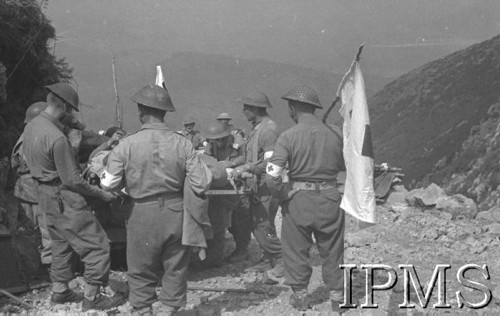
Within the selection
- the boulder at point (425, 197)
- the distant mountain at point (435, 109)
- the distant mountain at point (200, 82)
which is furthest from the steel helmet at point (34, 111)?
the distant mountain at point (200, 82)

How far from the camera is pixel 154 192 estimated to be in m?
4.58

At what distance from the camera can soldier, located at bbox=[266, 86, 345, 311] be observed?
531 centimetres

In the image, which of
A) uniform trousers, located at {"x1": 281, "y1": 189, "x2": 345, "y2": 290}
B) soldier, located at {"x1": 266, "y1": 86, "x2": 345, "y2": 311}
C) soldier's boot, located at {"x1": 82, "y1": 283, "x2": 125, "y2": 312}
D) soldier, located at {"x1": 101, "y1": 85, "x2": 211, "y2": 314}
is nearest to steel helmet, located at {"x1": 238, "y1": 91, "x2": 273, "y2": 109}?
soldier, located at {"x1": 266, "y1": 86, "x2": 345, "y2": 311}

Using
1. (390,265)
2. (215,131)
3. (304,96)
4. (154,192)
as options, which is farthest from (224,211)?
(390,265)

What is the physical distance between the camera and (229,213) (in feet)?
22.3

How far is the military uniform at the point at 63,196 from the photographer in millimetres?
5023

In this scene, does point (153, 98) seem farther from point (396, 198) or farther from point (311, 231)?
point (396, 198)

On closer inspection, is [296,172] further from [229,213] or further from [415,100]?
[415,100]

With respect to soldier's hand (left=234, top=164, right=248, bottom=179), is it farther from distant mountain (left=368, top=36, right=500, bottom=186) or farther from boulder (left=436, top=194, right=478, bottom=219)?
distant mountain (left=368, top=36, right=500, bottom=186)

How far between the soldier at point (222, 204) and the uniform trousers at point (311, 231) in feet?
3.92

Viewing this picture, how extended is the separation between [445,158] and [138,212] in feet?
65.4

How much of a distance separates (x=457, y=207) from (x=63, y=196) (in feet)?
25.6

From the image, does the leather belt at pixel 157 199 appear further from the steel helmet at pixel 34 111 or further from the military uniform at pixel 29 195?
the steel helmet at pixel 34 111

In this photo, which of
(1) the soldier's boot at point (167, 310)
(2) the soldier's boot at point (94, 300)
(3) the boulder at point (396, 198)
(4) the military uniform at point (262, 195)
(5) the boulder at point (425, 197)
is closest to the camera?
(1) the soldier's boot at point (167, 310)
